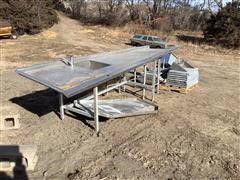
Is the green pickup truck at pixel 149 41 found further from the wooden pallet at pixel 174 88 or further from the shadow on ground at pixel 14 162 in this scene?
the shadow on ground at pixel 14 162

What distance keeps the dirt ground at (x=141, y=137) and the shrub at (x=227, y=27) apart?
851 cm

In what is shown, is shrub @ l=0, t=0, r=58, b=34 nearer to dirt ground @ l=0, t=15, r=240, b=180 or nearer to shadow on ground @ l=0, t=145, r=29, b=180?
dirt ground @ l=0, t=15, r=240, b=180

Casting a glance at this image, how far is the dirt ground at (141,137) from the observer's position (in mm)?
6270

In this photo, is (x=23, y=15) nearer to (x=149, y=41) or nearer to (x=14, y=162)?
(x=149, y=41)

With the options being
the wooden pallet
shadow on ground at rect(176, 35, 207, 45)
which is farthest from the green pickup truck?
the wooden pallet

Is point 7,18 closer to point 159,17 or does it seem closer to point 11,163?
point 159,17

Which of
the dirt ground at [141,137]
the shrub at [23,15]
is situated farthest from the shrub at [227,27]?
the shrub at [23,15]

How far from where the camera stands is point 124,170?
6.23m

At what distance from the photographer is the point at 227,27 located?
69.7 ft

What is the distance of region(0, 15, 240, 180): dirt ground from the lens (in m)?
6.27

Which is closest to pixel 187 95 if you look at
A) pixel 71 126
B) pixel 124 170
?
pixel 71 126

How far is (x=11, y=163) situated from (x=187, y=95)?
688cm

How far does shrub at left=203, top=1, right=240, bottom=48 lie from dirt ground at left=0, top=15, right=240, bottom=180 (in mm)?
8506

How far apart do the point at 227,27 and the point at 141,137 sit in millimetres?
16224
